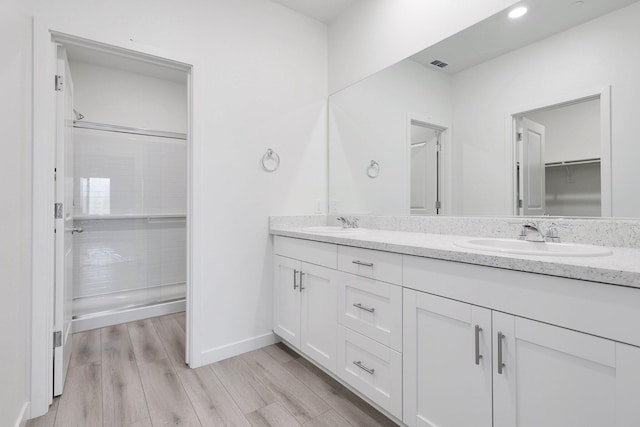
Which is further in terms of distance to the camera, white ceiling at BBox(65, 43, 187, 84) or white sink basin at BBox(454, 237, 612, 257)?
white ceiling at BBox(65, 43, 187, 84)

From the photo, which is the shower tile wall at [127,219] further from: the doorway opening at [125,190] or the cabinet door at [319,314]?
the cabinet door at [319,314]

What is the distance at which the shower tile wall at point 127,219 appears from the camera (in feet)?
9.36

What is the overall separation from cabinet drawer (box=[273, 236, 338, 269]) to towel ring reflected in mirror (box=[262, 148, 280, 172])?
511 millimetres

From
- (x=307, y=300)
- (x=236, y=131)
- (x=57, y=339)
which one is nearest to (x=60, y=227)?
(x=57, y=339)

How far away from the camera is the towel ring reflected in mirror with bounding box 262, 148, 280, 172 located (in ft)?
7.59

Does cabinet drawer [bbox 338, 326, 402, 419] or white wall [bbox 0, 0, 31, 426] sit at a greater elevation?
white wall [bbox 0, 0, 31, 426]

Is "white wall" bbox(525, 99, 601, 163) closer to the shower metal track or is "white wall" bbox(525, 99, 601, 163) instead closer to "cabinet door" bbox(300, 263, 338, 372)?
"cabinet door" bbox(300, 263, 338, 372)

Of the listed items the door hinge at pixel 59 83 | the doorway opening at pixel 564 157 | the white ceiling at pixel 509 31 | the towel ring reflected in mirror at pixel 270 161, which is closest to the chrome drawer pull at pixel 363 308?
the doorway opening at pixel 564 157

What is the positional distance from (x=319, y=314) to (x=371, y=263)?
0.56m

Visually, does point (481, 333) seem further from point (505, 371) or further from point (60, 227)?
point (60, 227)

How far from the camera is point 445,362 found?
1.20 m

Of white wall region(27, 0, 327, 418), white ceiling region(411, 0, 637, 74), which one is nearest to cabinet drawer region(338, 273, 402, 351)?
white wall region(27, 0, 327, 418)

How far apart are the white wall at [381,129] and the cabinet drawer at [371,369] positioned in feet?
3.10

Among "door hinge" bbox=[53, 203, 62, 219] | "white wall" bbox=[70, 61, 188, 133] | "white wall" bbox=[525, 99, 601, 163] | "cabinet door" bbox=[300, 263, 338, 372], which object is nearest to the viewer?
"white wall" bbox=[525, 99, 601, 163]
